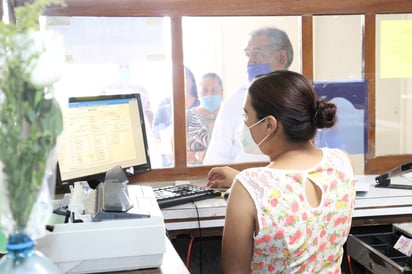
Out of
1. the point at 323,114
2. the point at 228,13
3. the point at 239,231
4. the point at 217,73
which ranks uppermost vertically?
the point at 228,13

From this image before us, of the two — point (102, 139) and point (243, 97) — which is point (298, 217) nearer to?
point (102, 139)

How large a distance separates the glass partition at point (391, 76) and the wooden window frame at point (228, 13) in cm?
4

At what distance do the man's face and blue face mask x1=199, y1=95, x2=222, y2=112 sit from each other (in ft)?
0.76

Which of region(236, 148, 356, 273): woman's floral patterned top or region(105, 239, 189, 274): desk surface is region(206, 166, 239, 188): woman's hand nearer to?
region(236, 148, 356, 273): woman's floral patterned top

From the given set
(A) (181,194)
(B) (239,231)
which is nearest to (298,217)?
(B) (239,231)

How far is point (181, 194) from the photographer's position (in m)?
2.00

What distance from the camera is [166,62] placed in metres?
2.29

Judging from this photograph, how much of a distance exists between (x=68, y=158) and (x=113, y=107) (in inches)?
11.5

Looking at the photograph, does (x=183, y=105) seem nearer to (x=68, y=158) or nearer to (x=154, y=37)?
(x=154, y=37)

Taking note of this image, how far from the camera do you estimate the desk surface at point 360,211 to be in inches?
75.2

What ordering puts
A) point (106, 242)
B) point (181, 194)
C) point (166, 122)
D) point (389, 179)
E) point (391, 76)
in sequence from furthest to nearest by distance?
point (391, 76), point (166, 122), point (389, 179), point (181, 194), point (106, 242)

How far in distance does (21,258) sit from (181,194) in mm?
1201

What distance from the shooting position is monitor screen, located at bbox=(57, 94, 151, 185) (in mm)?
1941

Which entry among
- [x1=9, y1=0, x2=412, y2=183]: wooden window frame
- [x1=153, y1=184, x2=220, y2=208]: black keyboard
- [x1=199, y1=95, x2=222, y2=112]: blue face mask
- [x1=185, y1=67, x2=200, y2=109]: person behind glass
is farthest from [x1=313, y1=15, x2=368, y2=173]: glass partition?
[x1=153, y1=184, x2=220, y2=208]: black keyboard
